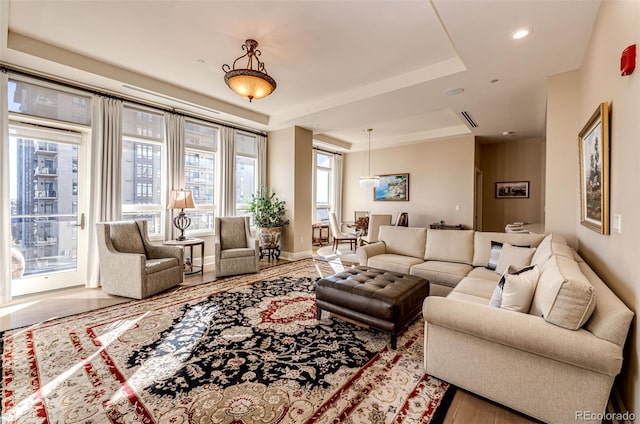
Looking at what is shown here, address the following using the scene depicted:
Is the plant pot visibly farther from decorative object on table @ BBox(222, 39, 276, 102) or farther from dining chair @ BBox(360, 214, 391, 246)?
decorative object on table @ BBox(222, 39, 276, 102)

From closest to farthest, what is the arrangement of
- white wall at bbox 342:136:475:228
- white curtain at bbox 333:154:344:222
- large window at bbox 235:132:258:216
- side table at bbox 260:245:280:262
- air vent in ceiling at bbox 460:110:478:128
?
1. air vent in ceiling at bbox 460:110:478:128
2. side table at bbox 260:245:280:262
3. large window at bbox 235:132:258:216
4. white wall at bbox 342:136:475:228
5. white curtain at bbox 333:154:344:222

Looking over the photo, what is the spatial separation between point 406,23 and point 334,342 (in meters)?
3.29

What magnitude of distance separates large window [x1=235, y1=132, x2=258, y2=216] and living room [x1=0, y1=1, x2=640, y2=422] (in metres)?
0.35

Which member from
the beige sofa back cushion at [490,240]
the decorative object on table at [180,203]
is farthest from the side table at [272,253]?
the beige sofa back cushion at [490,240]

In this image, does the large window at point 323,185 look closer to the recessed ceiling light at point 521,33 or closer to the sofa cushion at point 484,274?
the sofa cushion at point 484,274

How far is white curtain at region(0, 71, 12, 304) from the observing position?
327cm

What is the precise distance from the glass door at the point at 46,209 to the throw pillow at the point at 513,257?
18.9 ft

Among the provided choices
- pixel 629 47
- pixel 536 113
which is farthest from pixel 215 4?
pixel 536 113

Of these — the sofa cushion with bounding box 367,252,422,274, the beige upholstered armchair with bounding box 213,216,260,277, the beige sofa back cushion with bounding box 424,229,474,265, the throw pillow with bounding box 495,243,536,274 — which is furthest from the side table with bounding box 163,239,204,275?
the throw pillow with bounding box 495,243,536,274

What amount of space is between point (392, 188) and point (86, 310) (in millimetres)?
7332

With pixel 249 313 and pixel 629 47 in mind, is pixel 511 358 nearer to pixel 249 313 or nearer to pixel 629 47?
pixel 629 47

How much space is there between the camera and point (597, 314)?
57.7 inches

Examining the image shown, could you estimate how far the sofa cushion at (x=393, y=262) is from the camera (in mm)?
→ 3688

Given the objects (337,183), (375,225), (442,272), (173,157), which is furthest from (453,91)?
(337,183)
